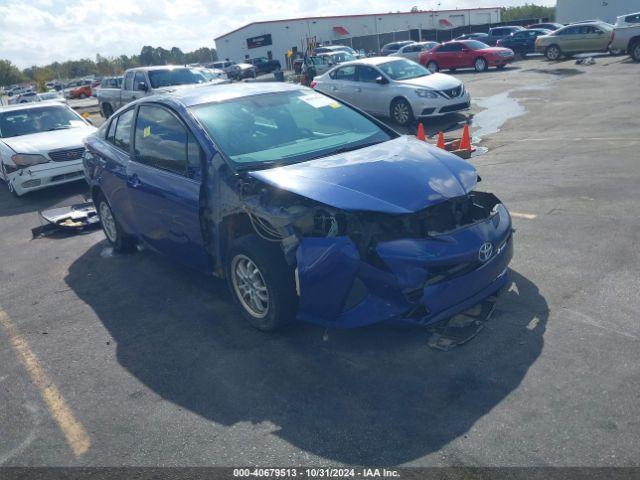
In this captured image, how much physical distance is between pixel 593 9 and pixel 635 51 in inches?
1154

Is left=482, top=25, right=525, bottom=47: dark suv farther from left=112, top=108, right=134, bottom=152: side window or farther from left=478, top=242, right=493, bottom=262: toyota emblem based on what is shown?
left=478, top=242, right=493, bottom=262: toyota emblem

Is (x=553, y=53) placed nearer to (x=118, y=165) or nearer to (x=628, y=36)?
(x=628, y=36)

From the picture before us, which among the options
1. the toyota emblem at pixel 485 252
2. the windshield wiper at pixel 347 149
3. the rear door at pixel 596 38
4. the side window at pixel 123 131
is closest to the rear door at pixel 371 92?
the side window at pixel 123 131

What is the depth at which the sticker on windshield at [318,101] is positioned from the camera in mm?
5461

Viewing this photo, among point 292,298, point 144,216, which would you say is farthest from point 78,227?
point 292,298

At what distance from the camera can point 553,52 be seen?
26.0m

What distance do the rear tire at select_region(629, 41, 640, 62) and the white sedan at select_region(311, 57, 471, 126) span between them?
38.5 feet

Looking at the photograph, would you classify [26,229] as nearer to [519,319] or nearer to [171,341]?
[171,341]

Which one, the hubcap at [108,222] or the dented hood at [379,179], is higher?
the dented hood at [379,179]

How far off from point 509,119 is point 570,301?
31.8 feet

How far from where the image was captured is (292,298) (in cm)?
411

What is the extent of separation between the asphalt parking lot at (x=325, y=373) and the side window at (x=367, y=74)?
28.6 feet

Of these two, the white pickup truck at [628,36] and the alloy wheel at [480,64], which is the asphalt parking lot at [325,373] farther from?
the alloy wheel at [480,64]

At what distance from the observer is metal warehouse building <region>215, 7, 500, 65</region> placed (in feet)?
216
